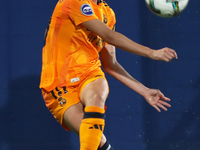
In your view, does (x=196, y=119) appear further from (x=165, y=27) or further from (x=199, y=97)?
(x=165, y=27)

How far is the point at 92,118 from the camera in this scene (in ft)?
7.15

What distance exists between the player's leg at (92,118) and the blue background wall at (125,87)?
1.39m

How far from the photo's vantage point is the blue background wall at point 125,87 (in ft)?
11.9

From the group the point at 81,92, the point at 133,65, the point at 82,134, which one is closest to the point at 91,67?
the point at 81,92

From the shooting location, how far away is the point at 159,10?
8.02ft

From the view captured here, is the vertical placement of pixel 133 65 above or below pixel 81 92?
below

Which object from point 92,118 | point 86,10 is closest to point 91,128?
point 92,118

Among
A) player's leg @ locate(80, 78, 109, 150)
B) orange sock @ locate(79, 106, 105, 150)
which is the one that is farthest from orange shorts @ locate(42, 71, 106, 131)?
orange sock @ locate(79, 106, 105, 150)

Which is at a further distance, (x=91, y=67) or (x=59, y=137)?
(x=59, y=137)

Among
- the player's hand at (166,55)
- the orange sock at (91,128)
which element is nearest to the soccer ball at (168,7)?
the player's hand at (166,55)

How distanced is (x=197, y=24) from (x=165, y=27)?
0.32m

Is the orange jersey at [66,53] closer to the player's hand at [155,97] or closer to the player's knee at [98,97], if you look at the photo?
the player's knee at [98,97]

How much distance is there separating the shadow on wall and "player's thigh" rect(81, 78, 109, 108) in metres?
1.43

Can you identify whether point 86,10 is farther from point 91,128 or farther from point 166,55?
point 91,128
